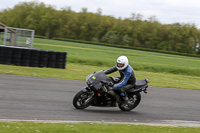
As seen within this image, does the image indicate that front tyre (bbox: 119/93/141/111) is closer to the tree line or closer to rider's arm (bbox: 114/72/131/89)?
rider's arm (bbox: 114/72/131/89)

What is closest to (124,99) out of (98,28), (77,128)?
(77,128)

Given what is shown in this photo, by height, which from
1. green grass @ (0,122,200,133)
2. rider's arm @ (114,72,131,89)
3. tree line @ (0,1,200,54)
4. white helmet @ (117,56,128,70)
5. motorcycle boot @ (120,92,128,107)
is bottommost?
green grass @ (0,122,200,133)

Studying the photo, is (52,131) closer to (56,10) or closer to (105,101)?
(105,101)

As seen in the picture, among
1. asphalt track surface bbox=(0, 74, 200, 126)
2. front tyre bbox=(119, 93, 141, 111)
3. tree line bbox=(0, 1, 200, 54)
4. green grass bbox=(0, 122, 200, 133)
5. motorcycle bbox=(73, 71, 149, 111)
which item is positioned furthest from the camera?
tree line bbox=(0, 1, 200, 54)

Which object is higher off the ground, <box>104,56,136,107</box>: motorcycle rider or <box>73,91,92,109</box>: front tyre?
<box>104,56,136,107</box>: motorcycle rider

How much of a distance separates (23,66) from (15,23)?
88.5m

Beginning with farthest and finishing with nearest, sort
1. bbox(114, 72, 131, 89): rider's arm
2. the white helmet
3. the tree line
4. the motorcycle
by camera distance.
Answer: the tree line, bbox(114, 72, 131, 89): rider's arm, the white helmet, the motorcycle

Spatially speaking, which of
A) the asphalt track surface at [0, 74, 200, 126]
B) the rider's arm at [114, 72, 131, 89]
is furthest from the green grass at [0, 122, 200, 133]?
the rider's arm at [114, 72, 131, 89]

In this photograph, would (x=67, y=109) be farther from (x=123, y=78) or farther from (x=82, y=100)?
(x=123, y=78)

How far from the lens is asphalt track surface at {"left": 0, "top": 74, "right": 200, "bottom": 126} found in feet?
25.4

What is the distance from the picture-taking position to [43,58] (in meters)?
19.1

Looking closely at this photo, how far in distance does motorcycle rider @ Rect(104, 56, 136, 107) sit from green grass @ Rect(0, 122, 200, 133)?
1.92 m

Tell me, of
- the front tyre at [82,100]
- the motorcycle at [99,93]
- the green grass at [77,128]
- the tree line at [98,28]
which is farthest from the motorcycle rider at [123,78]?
the tree line at [98,28]

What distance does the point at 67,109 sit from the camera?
28.2ft
